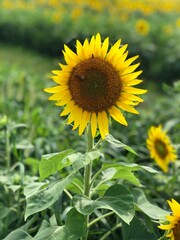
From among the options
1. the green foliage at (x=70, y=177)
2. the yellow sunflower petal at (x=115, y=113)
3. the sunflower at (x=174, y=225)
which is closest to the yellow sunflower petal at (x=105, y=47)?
the yellow sunflower petal at (x=115, y=113)

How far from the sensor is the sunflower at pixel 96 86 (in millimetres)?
2119

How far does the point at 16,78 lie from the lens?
509 centimetres

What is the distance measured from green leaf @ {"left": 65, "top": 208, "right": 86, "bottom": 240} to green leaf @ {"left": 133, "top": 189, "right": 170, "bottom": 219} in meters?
0.34

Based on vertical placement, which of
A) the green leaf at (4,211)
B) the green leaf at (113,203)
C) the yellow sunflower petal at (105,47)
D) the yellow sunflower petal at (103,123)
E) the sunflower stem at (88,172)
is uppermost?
the yellow sunflower petal at (105,47)

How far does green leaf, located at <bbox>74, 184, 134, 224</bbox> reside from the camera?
6.75 feet

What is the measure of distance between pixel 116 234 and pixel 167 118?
6.82ft

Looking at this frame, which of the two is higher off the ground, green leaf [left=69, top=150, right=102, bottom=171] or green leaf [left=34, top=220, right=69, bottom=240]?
green leaf [left=69, top=150, right=102, bottom=171]

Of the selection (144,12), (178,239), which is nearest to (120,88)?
(178,239)

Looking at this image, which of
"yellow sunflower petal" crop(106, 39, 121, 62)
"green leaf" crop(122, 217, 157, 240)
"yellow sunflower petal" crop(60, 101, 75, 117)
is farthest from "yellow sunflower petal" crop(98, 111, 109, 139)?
"green leaf" crop(122, 217, 157, 240)

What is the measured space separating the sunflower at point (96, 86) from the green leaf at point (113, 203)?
254 mm

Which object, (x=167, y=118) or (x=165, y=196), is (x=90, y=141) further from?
(x=167, y=118)

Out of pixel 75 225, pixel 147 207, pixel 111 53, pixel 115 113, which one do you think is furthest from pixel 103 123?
pixel 147 207

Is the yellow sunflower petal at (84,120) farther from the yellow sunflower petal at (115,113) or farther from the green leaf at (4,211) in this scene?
the green leaf at (4,211)

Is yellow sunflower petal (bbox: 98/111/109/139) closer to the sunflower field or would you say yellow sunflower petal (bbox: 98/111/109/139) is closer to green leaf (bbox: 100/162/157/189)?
the sunflower field
